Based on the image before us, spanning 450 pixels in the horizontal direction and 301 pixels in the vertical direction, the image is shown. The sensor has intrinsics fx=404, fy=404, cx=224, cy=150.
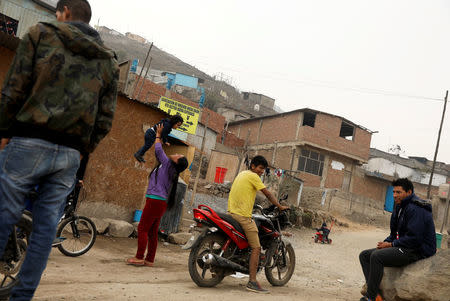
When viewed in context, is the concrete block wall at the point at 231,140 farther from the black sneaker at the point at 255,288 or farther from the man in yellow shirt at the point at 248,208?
the black sneaker at the point at 255,288

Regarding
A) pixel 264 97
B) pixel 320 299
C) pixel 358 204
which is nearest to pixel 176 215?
pixel 320 299

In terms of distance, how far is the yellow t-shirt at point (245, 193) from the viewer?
567 centimetres

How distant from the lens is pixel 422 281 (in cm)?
529

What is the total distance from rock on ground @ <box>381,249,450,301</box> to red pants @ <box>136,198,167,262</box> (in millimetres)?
3380

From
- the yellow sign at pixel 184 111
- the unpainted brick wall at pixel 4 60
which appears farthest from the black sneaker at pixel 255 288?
the yellow sign at pixel 184 111

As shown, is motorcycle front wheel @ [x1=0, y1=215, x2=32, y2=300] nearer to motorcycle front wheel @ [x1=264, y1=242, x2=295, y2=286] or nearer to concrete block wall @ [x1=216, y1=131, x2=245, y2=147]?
motorcycle front wheel @ [x1=264, y1=242, x2=295, y2=286]

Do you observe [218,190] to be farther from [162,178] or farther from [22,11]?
[162,178]

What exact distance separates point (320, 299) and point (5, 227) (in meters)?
4.37

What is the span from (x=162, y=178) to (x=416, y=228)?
3.58m

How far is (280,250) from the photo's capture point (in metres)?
6.41

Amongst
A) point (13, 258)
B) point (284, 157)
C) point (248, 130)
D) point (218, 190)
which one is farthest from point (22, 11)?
point (248, 130)

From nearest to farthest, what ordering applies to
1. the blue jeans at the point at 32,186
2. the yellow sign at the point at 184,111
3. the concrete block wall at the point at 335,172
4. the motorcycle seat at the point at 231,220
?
the blue jeans at the point at 32,186 < the motorcycle seat at the point at 231,220 < the yellow sign at the point at 184,111 < the concrete block wall at the point at 335,172

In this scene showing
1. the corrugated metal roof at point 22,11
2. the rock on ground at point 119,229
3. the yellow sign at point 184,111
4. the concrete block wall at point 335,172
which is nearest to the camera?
the rock on ground at point 119,229

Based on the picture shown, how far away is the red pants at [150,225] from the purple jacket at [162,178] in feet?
0.45
